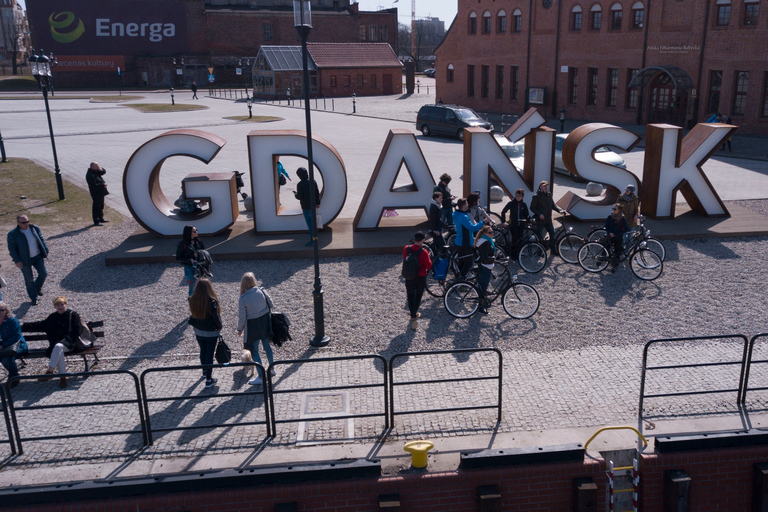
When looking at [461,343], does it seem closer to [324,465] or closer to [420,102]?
[324,465]

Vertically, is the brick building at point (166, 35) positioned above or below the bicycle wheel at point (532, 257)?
above

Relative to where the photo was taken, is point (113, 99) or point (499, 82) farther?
point (113, 99)

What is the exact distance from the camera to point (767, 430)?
23.2 ft

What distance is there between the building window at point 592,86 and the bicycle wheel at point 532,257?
1132 inches

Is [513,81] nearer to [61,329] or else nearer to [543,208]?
[543,208]

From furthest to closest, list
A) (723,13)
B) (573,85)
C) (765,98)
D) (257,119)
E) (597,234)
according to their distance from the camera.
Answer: (257,119) < (573,85) < (723,13) < (765,98) < (597,234)

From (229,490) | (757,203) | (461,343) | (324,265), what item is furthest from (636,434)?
(757,203)

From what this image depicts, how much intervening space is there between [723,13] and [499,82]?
1611cm

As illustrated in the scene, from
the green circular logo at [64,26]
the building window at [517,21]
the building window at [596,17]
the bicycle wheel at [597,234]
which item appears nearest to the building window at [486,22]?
the building window at [517,21]

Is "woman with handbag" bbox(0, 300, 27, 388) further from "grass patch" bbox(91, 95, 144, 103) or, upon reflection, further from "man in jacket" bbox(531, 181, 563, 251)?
"grass patch" bbox(91, 95, 144, 103)

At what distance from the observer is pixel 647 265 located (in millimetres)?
11852

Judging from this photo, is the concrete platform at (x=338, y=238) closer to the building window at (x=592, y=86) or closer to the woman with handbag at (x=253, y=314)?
the woman with handbag at (x=253, y=314)

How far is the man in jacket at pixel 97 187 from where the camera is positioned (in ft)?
50.5

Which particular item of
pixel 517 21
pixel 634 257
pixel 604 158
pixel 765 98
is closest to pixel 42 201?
pixel 634 257
